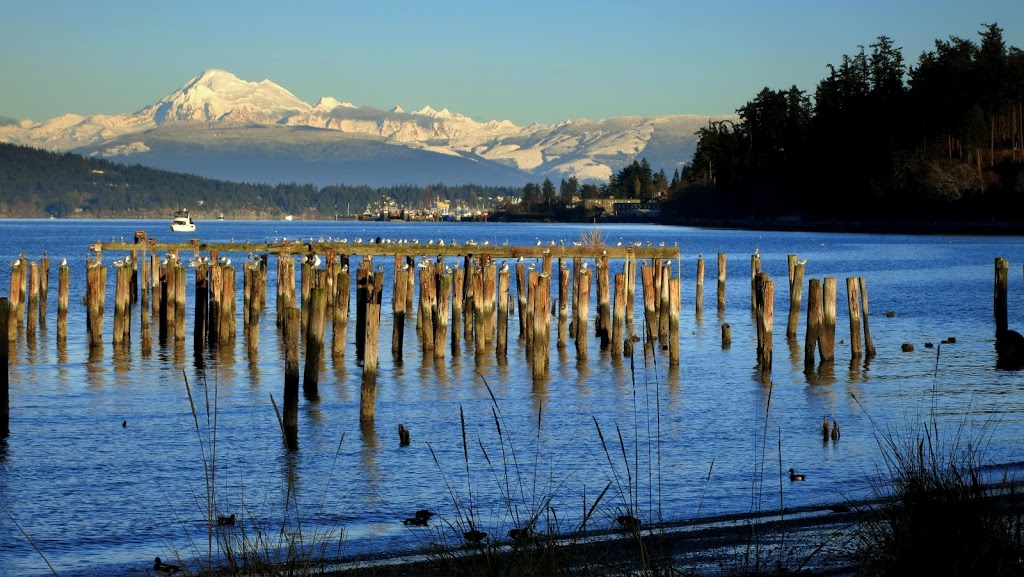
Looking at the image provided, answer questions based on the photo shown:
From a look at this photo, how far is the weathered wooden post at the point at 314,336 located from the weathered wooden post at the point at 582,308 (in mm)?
6774

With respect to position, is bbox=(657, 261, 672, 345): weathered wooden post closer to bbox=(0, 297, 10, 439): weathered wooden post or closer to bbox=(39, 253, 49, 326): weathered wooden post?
bbox=(0, 297, 10, 439): weathered wooden post

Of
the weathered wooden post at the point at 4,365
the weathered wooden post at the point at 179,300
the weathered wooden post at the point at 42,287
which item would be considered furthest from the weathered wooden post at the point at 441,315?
the weathered wooden post at the point at 42,287

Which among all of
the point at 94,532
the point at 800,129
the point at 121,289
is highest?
the point at 800,129

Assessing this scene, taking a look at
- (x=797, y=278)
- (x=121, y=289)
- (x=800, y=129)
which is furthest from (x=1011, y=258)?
(x=800, y=129)

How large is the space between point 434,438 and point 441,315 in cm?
939

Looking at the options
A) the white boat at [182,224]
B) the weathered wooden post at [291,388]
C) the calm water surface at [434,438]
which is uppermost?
the white boat at [182,224]

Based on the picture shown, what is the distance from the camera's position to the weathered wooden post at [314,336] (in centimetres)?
1980

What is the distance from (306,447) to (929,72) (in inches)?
5697

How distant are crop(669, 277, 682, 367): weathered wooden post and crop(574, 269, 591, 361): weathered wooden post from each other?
1.90 metres

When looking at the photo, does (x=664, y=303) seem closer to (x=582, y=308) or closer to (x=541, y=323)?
(x=582, y=308)

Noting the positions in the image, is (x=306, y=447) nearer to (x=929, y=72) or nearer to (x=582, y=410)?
(x=582, y=410)

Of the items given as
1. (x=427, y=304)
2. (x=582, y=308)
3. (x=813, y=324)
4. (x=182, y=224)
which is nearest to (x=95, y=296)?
(x=427, y=304)

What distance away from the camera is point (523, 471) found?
1797cm

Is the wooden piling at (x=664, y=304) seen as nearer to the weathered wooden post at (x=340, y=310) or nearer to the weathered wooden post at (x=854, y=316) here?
the weathered wooden post at (x=854, y=316)
